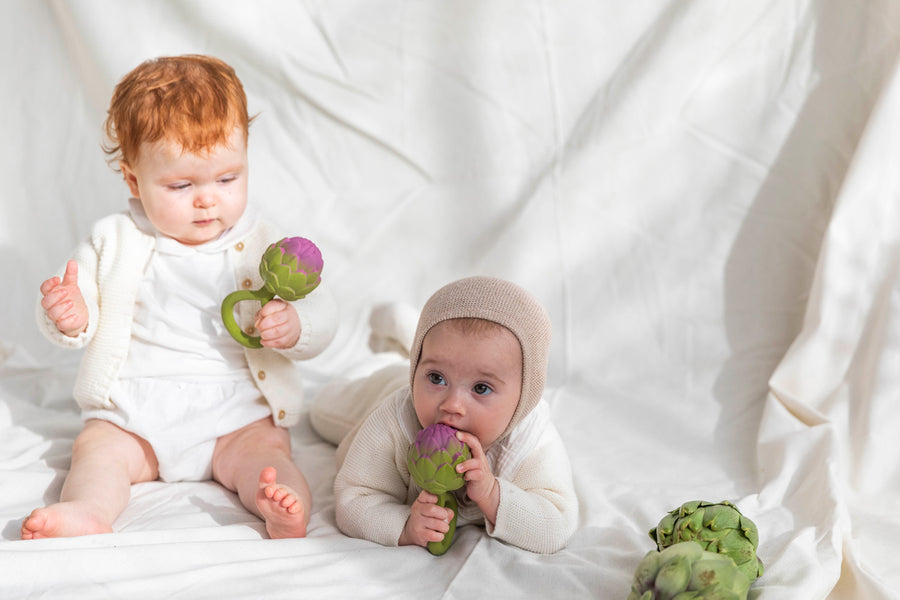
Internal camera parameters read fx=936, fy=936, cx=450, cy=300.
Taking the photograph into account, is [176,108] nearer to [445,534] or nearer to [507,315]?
[507,315]

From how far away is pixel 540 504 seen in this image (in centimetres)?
140

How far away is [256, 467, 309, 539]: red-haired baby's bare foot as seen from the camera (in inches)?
53.7

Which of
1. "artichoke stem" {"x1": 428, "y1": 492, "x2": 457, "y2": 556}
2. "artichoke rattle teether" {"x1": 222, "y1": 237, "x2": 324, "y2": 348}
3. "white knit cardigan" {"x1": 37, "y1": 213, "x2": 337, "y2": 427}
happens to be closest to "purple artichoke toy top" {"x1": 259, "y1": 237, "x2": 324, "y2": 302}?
"artichoke rattle teether" {"x1": 222, "y1": 237, "x2": 324, "y2": 348}

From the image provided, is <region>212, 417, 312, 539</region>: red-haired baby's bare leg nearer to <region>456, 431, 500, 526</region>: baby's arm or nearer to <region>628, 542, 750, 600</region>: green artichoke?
<region>456, 431, 500, 526</region>: baby's arm

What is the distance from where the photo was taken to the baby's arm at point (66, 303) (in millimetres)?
1465

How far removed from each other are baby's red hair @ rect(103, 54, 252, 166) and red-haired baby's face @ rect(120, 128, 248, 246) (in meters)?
0.01

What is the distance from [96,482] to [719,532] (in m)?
0.93

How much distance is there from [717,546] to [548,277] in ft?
3.29

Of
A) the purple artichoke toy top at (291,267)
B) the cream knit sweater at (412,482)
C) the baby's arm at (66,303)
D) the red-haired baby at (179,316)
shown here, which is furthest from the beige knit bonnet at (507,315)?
the baby's arm at (66,303)

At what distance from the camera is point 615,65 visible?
2113 millimetres

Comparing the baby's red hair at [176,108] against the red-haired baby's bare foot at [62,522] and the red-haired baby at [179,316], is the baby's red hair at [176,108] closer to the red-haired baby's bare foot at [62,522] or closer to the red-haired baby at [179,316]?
the red-haired baby at [179,316]

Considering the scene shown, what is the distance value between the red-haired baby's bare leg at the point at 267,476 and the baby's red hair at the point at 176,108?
499 mm

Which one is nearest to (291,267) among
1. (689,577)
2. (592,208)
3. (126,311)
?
(126,311)

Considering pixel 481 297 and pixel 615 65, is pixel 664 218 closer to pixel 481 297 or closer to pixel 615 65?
pixel 615 65
